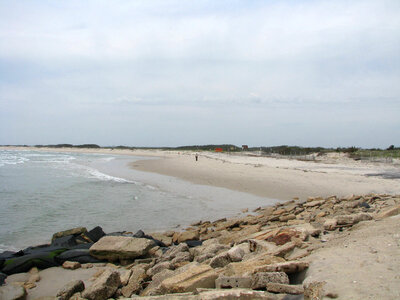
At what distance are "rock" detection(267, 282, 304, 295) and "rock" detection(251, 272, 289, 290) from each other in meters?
0.10

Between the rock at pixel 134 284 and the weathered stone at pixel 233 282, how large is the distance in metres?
1.68

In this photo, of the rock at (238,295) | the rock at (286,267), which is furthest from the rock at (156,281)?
the rock at (286,267)

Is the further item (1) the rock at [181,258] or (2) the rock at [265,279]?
Answer: (1) the rock at [181,258]

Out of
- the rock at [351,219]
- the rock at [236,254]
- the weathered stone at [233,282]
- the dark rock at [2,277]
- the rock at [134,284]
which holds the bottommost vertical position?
the dark rock at [2,277]

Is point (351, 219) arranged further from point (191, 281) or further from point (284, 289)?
point (191, 281)

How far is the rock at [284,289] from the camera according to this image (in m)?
3.32

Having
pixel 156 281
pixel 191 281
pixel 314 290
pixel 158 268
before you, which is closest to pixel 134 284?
pixel 156 281

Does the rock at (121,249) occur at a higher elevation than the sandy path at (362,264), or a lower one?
lower

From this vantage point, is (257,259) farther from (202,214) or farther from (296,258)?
(202,214)

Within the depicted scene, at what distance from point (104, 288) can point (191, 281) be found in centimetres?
153

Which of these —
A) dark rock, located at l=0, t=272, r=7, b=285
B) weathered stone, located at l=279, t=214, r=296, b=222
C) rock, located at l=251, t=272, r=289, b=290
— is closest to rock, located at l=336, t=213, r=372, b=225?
weathered stone, located at l=279, t=214, r=296, b=222

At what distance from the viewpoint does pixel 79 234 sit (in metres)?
8.46

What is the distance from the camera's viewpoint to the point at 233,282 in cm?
368

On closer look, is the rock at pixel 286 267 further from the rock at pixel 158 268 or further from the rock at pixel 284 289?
the rock at pixel 158 268
